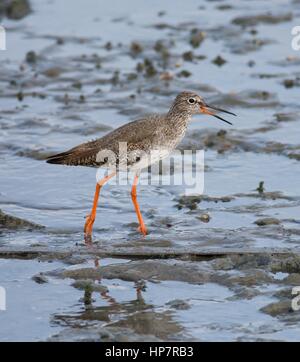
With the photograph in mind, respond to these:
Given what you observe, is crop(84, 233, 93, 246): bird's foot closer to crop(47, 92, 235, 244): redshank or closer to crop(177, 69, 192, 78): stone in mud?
crop(47, 92, 235, 244): redshank

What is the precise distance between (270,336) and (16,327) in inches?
82.5

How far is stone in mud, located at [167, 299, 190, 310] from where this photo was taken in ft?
29.1

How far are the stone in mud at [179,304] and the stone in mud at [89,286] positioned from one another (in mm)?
670

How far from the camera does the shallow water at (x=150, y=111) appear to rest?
9.09m

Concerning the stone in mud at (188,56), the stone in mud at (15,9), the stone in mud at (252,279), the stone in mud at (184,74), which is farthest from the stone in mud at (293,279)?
the stone in mud at (15,9)

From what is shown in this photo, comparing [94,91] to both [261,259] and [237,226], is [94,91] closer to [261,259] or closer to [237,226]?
[237,226]

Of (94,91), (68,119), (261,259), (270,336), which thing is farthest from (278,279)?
(94,91)

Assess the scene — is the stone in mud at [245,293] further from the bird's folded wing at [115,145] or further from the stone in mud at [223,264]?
the bird's folded wing at [115,145]

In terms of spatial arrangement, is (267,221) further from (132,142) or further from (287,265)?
(132,142)

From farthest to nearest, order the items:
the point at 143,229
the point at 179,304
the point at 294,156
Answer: the point at 294,156 < the point at 143,229 < the point at 179,304

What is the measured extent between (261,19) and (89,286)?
36.5ft

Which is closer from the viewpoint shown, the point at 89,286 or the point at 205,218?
the point at 89,286

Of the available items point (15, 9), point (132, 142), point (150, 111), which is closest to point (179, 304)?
point (132, 142)

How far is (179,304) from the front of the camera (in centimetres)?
891
